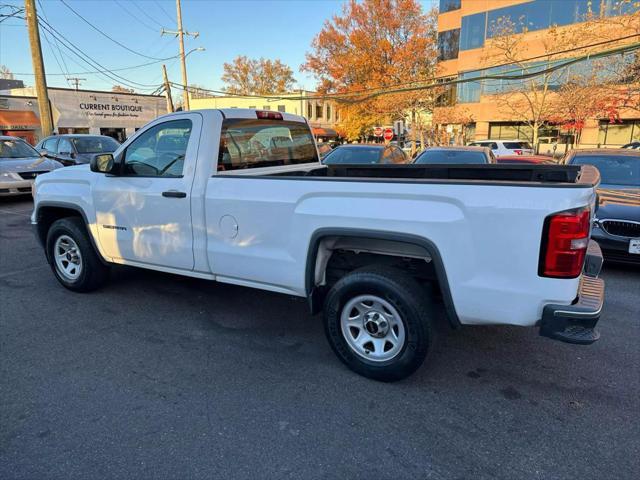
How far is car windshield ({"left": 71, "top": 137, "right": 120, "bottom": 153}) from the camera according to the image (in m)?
12.9

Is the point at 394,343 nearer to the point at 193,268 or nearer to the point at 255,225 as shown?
the point at 255,225

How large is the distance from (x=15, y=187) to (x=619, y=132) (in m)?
38.2

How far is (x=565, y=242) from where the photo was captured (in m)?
2.46

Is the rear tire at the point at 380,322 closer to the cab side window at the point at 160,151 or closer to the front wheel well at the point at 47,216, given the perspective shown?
the cab side window at the point at 160,151

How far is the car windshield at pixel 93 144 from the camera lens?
12922mm

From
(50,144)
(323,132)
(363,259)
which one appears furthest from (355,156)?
(323,132)

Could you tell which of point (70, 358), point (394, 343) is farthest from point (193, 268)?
point (394, 343)

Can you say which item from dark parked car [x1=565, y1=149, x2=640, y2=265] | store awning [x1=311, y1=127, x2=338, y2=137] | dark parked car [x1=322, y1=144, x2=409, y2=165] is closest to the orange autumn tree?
store awning [x1=311, y1=127, x2=338, y2=137]

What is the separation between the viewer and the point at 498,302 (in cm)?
269

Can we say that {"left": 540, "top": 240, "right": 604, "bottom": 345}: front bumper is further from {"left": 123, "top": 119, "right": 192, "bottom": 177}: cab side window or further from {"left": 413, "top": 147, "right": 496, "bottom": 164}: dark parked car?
{"left": 413, "top": 147, "right": 496, "bottom": 164}: dark parked car

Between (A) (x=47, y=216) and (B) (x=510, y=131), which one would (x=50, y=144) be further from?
(B) (x=510, y=131)

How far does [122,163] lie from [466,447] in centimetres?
381

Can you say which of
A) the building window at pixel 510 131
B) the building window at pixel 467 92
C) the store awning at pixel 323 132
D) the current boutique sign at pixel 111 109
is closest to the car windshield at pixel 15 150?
the current boutique sign at pixel 111 109

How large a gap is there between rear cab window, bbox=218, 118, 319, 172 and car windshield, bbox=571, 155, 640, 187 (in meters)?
4.55
